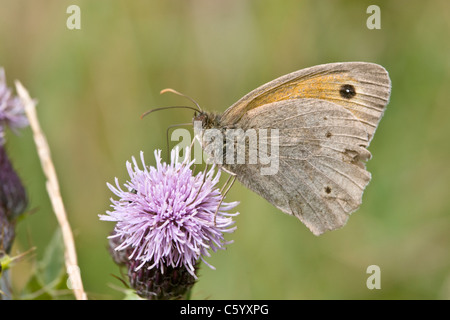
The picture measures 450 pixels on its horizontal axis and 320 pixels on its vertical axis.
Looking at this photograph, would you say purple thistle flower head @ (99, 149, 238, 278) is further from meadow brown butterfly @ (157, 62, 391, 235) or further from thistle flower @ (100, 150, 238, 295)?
meadow brown butterfly @ (157, 62, 391, 235)

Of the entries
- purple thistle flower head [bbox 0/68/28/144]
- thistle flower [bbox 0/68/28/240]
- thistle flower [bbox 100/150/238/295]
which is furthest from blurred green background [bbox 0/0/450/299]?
thistle flower [bbox 100/150/238/295]

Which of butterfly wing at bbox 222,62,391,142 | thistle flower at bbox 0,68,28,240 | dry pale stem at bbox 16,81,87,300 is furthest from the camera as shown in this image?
thistle flower at bbox 0,68,28,240

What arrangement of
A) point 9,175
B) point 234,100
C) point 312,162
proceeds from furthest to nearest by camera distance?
point 234,100
point 9,175
point 312,162

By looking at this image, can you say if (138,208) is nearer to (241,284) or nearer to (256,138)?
(256,138)

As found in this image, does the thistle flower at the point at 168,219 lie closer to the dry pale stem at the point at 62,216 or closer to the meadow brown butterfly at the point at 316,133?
the dry pale stem at the point at 62,216

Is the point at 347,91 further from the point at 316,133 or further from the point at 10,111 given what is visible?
the point at 10,111

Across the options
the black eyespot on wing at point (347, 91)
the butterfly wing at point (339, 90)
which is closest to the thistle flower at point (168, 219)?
the butterfly wing at point (339, 90)

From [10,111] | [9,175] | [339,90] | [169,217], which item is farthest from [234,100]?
[169,217]
